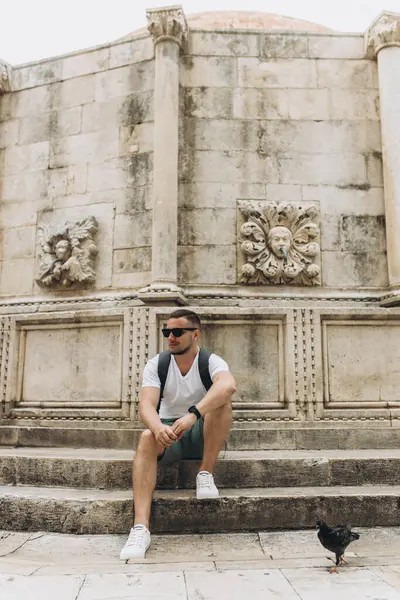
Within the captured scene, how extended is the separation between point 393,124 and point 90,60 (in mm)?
4610

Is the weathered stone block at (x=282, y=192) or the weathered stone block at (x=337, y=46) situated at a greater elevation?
the weathered stone block at (x=337, y=46)

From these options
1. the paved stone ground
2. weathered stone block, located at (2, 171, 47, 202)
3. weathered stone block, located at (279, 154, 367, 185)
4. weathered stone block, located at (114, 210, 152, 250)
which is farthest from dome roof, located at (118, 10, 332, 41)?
the paved stone ground

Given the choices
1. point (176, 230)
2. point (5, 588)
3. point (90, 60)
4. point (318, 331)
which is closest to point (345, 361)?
point (318, 331)

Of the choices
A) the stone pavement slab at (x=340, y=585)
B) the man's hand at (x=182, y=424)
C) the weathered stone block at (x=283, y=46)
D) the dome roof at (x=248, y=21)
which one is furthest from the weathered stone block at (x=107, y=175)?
the stone pavement slab at (x=340, y=585)

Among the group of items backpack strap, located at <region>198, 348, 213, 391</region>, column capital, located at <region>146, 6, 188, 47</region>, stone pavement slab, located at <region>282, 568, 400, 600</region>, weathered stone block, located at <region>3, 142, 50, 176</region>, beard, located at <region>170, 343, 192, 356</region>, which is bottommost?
stone pavement slab, located at <region>282, 568, 400, 600</region>

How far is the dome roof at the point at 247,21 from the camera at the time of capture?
11.6m

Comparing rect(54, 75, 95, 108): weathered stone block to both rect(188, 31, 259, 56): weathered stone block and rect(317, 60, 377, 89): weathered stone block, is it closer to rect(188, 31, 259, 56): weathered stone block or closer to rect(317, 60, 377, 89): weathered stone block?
rect(188, 31, 259, 56): weathered stone block

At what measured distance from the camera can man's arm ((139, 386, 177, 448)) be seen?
4.44m

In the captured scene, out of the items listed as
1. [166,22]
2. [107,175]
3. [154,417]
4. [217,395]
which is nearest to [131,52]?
[166,22]

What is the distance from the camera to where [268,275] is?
7.36 metres

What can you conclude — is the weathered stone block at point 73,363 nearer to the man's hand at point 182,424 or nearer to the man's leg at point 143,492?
the man's leg at point 143,492

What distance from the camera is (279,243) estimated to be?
7.38 metres

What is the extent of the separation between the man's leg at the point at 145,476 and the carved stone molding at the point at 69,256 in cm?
358

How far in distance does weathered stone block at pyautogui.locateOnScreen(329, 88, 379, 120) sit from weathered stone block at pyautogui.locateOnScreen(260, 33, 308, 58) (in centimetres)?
79
